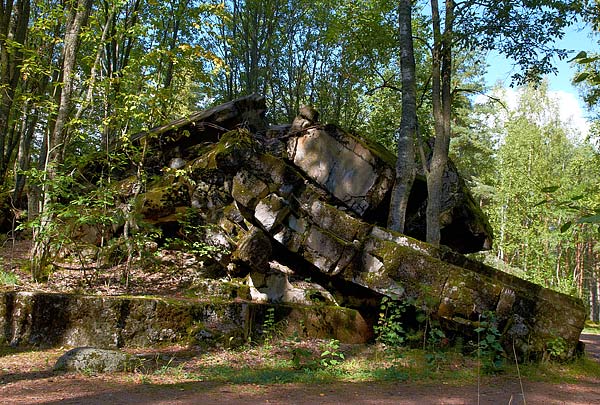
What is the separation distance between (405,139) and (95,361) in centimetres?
870

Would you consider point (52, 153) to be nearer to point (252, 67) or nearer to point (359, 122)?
point (252, 67)

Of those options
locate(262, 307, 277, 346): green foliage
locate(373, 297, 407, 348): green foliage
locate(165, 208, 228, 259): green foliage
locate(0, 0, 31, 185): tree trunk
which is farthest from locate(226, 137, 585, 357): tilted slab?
locate(0, 0, 31, 185): tree trunk

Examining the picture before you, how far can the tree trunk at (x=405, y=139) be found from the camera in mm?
11570

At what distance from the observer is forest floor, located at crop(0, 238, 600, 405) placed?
5.15 meters

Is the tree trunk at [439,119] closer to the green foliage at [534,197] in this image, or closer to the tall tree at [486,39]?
the tall tree at [486,39]

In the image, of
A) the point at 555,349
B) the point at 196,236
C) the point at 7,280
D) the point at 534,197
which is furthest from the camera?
the point at 534,197

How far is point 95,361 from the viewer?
6.22 meters

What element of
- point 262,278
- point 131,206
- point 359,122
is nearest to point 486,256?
point 359,122

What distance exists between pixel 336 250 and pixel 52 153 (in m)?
6.14

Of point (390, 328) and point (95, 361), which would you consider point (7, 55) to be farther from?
point (390, 328)

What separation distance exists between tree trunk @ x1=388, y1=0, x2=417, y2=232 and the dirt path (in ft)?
17.8

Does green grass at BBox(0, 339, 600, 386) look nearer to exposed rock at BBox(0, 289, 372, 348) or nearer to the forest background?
exposed rock at BBox(0, 289, 372, 348)

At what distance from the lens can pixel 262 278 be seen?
33.1 feet

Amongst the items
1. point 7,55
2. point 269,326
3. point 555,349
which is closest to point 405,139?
point 555,349
